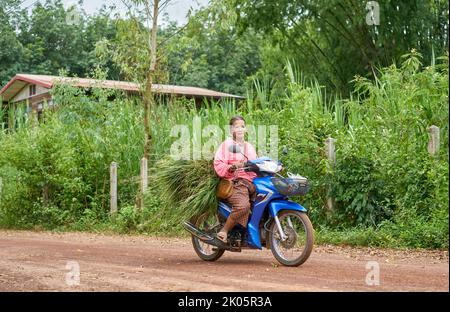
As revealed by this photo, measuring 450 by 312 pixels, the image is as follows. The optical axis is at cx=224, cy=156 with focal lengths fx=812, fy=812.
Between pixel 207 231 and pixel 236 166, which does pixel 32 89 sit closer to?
pixel 207 231

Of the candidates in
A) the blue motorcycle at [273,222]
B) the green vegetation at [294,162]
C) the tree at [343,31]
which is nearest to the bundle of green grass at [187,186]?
the green vegetation at [294,162]

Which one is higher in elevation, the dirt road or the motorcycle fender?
the motorcycle fender

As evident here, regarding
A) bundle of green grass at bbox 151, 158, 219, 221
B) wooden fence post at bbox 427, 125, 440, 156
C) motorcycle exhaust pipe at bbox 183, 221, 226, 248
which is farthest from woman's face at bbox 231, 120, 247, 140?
wooden fence post at bbox 427, 125, 440, 156

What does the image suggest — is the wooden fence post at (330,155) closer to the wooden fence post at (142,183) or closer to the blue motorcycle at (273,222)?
the blue motorcycle at (273,222)

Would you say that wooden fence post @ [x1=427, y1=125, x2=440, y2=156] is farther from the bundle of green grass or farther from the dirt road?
the bundle of green grass

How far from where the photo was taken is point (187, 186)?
406 inches

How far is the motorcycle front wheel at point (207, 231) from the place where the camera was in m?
10.1

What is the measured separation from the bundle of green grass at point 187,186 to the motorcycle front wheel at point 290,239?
0.99 metres

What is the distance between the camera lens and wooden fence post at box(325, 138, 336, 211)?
13.4 m

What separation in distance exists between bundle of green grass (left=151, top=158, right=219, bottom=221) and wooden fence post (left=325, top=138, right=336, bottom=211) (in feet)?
11.8

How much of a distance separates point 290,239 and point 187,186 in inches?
67.0

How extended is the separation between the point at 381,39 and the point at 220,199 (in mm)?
16588

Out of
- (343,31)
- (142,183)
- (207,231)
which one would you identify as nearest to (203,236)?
(207,231)
